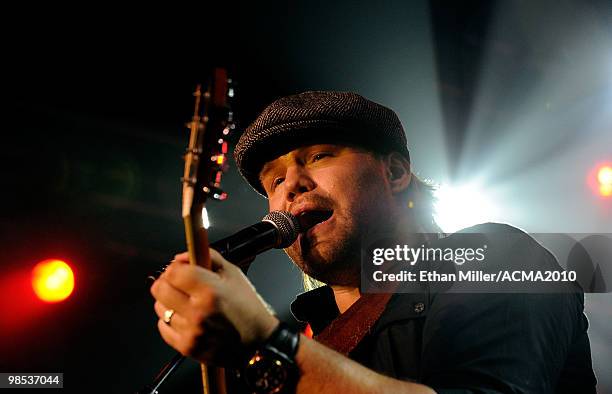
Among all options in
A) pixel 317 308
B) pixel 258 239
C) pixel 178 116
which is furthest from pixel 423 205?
pixel 178 116

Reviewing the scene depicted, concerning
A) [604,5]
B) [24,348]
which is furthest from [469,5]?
[24,348]

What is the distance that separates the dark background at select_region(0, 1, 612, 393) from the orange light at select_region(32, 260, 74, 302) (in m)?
0.10

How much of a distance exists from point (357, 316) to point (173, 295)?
1.25 metres

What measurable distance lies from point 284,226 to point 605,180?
17.6ft

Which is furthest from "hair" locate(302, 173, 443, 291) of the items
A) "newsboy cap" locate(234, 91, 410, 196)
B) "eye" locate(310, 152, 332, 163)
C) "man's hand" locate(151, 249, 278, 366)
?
"man's hand" locate(151, 249, 278, 366)

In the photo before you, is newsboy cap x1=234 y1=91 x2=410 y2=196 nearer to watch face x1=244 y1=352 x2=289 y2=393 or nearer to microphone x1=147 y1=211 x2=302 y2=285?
microphone x1=147 y1=211 x2=302 y2=285

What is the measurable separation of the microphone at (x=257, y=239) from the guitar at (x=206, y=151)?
0.45 metres

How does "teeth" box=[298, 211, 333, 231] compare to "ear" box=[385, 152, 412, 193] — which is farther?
"ear" box=[385, 152, 412, 193]

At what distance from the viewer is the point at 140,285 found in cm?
597

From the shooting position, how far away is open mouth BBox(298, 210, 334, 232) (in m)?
2.47

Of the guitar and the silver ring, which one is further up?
the guitar

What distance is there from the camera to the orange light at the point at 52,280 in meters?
5.57

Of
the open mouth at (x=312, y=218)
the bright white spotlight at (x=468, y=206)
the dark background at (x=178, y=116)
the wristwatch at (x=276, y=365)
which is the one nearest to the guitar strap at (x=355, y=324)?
the open mouth at (x=312, y=218)

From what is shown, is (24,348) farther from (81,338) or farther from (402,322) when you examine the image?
(402,322)
